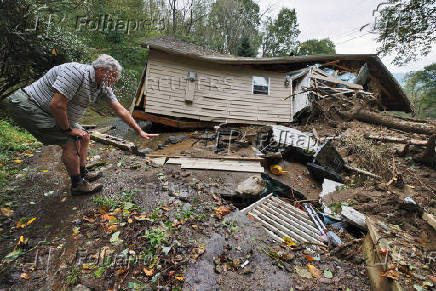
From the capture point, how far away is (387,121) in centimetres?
780

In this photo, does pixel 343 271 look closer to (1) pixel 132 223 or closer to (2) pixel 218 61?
(1) pixel 132 223

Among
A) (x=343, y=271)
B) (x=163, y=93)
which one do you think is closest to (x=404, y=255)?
(x=343, y=271)

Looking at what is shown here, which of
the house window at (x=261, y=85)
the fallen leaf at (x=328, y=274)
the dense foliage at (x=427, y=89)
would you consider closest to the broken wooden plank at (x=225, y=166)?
the fallen leaf at (x=328, y=274)

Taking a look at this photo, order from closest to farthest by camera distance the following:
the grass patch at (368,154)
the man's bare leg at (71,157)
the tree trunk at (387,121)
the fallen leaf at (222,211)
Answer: the man's bare leg at (71,157)
the fallen leaf at (222,211)
the grass patch at (368,154)
the tree trunk at (387,121)

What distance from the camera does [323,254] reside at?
→ 2746 mm

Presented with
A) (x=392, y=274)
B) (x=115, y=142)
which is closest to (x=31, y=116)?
(x=115, y=142)

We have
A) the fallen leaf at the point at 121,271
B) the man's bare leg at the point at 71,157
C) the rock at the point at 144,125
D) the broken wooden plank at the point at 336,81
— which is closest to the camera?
the fallen leaf at the point at 121,271

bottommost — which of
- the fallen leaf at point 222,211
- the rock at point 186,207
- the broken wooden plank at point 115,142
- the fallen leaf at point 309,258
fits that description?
the fallen leaf at point 309,258

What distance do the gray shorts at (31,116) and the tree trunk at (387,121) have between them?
9.97 meters

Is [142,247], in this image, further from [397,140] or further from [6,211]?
[397,140]

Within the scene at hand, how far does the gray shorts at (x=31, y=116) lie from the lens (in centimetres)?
225

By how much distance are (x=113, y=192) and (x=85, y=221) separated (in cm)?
62

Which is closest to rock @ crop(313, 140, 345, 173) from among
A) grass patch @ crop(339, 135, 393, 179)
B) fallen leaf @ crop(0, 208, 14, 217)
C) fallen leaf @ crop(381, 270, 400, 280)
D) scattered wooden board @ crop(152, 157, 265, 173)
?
grass patch @ crop(339, 135, 393, 179)

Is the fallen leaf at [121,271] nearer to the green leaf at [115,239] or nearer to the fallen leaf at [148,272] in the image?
the fallen leaf at [148,272]
